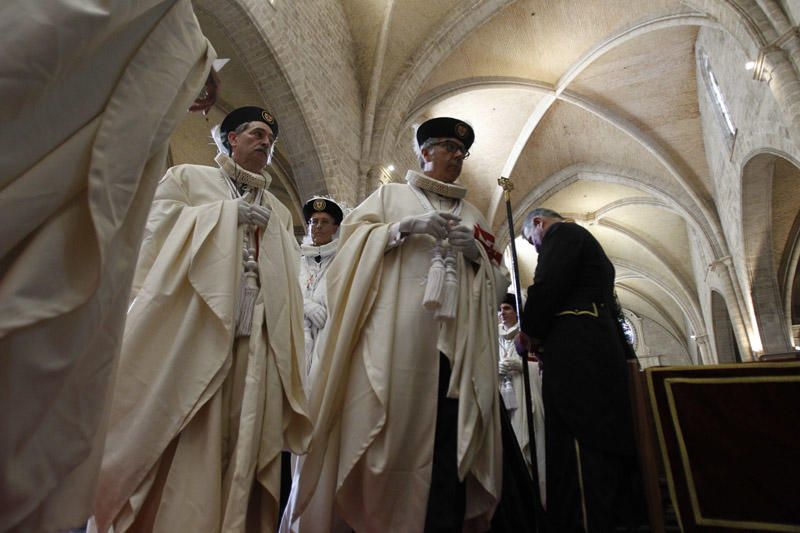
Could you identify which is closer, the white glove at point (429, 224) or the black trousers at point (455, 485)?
the black trousers at point (455, 485)

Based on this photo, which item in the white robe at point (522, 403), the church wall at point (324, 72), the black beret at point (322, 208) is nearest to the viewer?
the black beret at point (322, 208)

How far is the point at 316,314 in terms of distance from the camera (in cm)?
380

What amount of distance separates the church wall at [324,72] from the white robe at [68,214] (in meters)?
6.48

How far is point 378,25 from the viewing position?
9.95 meters

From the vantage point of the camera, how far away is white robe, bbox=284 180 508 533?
6.89 feet

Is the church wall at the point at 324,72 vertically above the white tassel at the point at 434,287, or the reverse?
the church wall at the point at 324,72

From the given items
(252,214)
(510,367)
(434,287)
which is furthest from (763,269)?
(252,214)

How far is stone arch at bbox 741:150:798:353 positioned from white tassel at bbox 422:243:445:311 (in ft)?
34.0

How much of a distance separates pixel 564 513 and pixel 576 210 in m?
16.1

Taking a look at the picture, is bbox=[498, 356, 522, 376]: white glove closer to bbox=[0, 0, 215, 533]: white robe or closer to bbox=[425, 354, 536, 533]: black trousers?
bbox=[425, 354, 536, 533]: black trousers

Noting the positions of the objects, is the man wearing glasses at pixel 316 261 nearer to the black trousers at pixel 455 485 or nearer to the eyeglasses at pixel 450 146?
the eyeglasses at pixel 450 146

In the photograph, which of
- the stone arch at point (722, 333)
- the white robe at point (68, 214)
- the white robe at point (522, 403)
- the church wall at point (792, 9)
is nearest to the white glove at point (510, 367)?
the white robe at point (522, 403)

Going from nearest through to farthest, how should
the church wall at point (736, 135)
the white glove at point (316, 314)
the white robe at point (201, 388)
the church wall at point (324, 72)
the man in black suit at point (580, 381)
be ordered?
1. the white robe at point (201, 388)
2. the man in black suit at point (580, 381)
3. the white glove at point (316, 314)
4. the church wall at point (324, 72)
5. the church wall at point (736, 135)

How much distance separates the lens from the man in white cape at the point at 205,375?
185 cm
